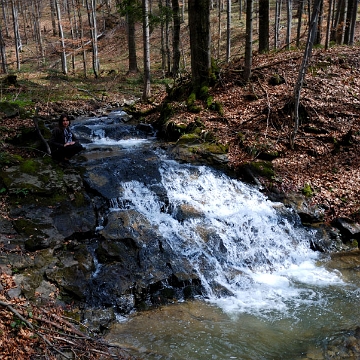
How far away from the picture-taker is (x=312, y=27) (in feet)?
30.7

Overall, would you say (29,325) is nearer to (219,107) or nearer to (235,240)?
(235,240)

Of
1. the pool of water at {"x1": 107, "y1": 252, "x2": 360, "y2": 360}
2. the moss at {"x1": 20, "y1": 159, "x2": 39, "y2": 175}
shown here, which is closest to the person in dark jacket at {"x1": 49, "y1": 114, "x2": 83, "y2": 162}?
the moss at {"x1": 20, "y1": 159, "x2": 39, "y2": 175}

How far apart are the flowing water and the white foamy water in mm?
22

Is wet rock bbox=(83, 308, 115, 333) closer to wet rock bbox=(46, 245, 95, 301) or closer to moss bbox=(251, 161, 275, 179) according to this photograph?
wet rock bbox=(46, 245, 95, 301)

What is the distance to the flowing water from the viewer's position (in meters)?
5.20

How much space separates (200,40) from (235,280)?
29.6 feet

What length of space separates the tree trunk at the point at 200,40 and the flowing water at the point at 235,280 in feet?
15.2

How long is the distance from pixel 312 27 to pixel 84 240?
25.7 feet

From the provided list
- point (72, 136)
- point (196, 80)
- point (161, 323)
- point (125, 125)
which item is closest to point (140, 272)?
point (161, 323)

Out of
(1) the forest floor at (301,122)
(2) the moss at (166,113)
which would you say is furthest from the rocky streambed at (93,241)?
(2) the moss at (166,113)

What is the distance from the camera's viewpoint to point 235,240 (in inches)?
313

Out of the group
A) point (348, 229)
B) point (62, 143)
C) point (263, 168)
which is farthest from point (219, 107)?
point (348, 229)

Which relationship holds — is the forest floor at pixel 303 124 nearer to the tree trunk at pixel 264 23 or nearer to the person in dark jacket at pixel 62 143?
the tree trunk at pixel 264 23

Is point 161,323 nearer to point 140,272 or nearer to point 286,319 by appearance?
point 140,272
